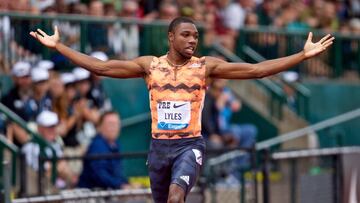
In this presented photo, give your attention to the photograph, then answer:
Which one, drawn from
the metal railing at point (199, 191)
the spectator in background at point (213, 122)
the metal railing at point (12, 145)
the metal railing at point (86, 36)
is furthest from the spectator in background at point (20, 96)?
the spectator in background at point (213, 122)

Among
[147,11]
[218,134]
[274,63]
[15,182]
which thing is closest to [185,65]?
[274,63]

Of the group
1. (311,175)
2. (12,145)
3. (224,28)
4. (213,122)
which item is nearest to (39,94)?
(12,145)

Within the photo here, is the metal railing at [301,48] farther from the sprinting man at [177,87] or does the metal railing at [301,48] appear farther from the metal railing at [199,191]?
the sprinting man at [177,87]

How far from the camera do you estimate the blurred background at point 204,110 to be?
1630cm

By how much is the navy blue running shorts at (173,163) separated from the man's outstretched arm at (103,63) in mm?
700

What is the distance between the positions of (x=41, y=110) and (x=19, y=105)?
381 millimetres

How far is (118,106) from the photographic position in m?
21.0

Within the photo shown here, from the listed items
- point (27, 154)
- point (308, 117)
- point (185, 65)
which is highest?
point (185, 65)

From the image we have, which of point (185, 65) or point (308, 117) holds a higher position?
point (185, 65)

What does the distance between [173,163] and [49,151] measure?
5217mm

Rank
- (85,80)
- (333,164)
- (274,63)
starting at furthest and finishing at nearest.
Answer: (85,80) < (333,164) < (274,63)

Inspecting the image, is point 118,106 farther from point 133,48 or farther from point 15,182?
point 15,182

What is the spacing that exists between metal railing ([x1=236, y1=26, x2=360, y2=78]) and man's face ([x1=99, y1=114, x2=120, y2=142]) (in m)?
7.31

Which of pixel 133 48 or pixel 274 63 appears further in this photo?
pixel 133 48
